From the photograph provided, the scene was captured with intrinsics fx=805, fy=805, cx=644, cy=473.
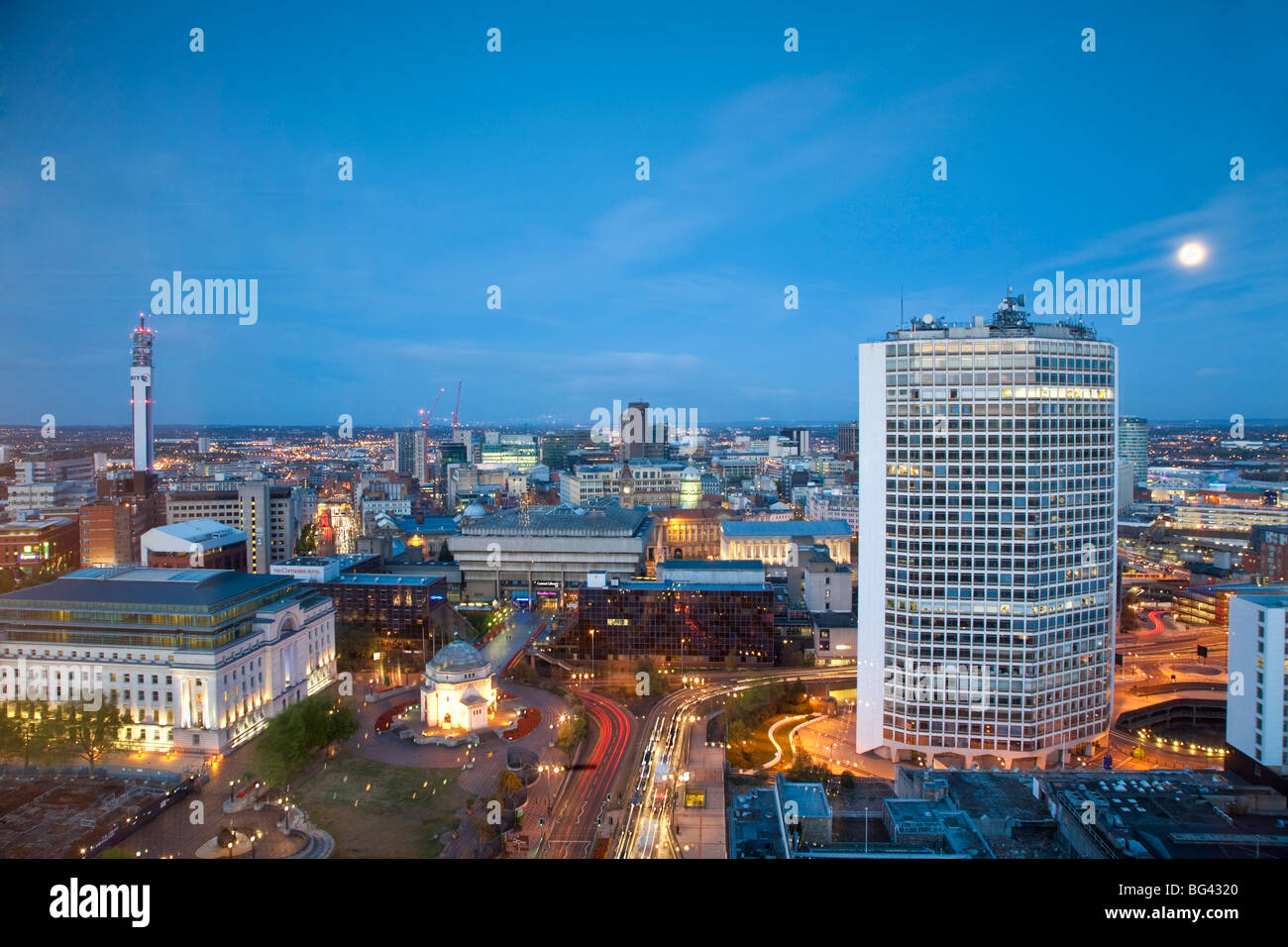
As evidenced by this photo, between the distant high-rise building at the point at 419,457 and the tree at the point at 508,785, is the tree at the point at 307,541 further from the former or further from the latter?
the distant high-rise building at the point at 419,457

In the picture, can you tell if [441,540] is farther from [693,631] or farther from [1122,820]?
[1122,820]

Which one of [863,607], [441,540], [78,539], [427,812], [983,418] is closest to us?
[427,812]

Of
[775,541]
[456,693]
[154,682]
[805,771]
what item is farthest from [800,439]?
[154,682]

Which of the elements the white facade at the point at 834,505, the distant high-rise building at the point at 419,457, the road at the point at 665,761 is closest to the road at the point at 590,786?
the road at the point at 665,761

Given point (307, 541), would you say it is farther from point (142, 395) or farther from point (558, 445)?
point (558, 445)

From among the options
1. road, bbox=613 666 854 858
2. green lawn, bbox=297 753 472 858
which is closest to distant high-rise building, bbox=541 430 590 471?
road, bbox=613 666 854 858
